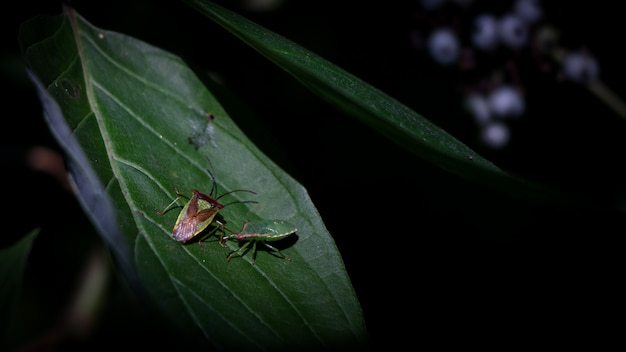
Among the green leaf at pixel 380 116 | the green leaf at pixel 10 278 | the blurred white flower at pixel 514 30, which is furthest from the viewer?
the blurred white flower at pixel 514 30

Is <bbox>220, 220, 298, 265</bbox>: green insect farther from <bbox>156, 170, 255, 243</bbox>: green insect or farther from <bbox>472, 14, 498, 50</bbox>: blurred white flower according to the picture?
<bbox>472, 14, 498, 50</bbox>: blurred white flower

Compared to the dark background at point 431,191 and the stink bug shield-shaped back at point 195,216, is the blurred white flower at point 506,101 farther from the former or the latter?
the stink bug shield-shaped back at point 195,216

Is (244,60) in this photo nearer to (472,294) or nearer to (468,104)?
(468,104)

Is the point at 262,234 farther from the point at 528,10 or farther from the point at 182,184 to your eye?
the point at 528,10

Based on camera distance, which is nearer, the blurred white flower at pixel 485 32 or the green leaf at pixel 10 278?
the green leaf at pixel 10 278

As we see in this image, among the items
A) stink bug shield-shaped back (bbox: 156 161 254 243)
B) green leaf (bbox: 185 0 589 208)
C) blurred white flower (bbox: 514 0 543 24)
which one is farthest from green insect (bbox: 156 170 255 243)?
blurred white flower (bbox: 514 0 543 24)

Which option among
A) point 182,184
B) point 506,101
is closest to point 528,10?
point 506,101

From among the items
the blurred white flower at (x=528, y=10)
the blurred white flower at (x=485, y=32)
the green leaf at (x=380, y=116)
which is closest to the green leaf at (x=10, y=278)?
the green leaf at (x=380, y=116)
